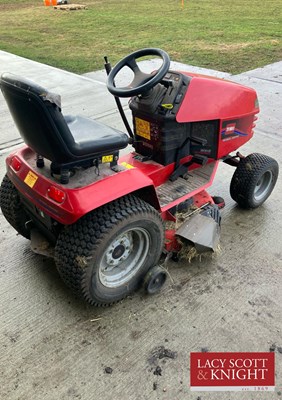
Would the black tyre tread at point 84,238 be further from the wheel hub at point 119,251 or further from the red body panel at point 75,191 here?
the wheel hub at point 119,251

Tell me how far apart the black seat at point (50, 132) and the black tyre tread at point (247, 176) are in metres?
1.10

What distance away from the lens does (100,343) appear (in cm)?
189

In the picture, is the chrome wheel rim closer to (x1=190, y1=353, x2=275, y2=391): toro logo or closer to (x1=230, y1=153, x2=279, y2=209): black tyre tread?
(x1=190, y1=353, x2=275, y2=391): toro logo

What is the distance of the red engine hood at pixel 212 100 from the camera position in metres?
2.32

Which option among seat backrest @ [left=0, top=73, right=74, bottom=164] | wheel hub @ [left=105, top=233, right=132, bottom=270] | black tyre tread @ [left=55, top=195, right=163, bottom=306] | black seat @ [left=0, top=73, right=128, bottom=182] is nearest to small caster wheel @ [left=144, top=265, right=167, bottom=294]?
wheel hub @ [left=105, top=233, right=132, bottom=270]

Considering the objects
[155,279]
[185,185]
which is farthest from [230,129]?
[155,279]

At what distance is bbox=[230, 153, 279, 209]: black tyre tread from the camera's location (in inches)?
106

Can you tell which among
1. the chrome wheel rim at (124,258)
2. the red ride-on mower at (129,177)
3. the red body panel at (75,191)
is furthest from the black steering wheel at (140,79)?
the chrome wheel rim at (124,258)

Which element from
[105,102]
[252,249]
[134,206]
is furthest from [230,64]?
[134,206]

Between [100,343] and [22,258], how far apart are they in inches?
32.7

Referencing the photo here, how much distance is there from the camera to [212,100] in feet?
7.97

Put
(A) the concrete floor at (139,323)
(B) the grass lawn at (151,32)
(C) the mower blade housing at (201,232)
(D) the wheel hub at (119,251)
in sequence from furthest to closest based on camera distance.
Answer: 1. (B) the grass lawn at (151,32)
2. (C) the mower blade housing at (201,232)
3. (D) the wheel hub at (119,251)
4. (A) the concrete floor at (139,323)

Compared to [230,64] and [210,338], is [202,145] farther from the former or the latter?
[230,64]

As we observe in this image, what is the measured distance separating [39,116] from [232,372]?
1.44m
